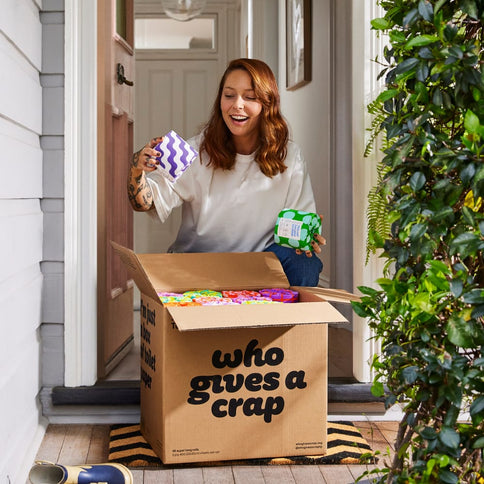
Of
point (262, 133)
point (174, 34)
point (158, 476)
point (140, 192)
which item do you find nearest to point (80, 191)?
point (140, 192)

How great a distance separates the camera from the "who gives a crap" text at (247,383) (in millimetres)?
2102

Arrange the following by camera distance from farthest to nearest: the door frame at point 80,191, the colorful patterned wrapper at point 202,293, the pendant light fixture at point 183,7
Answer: the pendant light fixture at point 183,7 → the door frame at point 80,191 → the colorful patterned wrapper at point 202,293

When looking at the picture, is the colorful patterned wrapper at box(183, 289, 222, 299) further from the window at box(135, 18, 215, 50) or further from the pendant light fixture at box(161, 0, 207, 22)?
the window at box(135, 18, 215, 50)

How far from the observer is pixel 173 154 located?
94.8 inches

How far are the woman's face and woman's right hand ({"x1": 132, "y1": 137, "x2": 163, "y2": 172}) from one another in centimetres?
39

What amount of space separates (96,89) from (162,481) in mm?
1269

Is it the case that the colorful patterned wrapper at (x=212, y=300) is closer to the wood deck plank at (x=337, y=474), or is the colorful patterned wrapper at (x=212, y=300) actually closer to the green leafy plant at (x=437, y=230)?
the wood deck plank at (x=337, y=474)

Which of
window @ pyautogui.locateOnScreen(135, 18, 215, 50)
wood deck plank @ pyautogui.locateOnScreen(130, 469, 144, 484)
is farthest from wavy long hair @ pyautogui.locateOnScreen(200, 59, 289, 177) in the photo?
window @ pyautogui.locateOnScreen(135, 18, 215, 50)

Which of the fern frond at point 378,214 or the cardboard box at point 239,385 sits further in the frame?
the fern frond at point 378,214

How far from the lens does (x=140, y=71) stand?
688 cm

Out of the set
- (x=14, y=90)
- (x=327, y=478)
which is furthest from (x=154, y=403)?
(x=14, y=90)

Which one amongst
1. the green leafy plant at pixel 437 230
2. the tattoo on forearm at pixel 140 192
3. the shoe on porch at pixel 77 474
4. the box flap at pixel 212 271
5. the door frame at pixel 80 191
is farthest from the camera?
the tattoo on forearm at pixel 140 192

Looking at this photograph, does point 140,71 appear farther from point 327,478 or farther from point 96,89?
point 327,478

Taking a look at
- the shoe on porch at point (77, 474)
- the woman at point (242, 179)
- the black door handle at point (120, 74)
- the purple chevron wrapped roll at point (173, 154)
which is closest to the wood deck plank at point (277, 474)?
the shoe on porch at point (77, 474)
